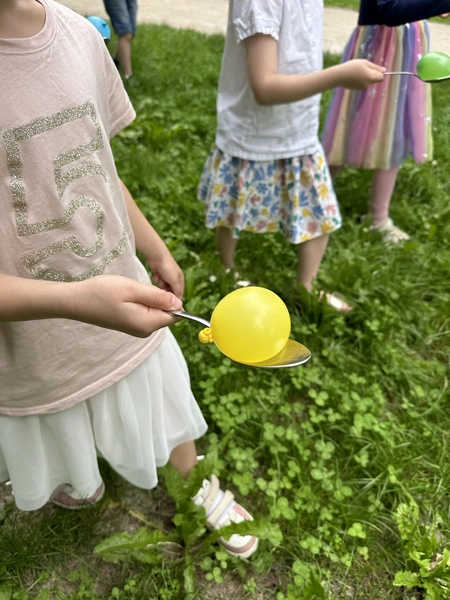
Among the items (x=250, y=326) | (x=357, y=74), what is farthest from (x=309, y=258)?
(x=250, y=326)

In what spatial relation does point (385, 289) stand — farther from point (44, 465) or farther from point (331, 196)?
point (44, 465)

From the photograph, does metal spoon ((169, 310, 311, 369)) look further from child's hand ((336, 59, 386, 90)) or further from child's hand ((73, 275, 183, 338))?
child's hand ((336, 59, 386, 90))

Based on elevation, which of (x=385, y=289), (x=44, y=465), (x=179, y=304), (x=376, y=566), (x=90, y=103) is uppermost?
(x=90, y=103)

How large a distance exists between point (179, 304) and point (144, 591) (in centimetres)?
81

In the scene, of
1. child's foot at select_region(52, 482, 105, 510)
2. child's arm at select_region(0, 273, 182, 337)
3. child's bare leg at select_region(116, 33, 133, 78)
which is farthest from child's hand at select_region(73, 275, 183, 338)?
child's bare leg at select_region(116, 33, 133, 78)

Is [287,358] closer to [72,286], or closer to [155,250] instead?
[72,286]

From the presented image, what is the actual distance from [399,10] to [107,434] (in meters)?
1.52

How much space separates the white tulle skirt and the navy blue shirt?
1.27m

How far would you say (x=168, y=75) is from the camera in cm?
380

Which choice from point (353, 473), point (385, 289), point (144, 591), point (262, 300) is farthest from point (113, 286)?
point (385, 289)

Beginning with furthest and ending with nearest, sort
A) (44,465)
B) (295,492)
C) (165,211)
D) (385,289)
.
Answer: (165,211), (385,289), (295,492), (44,465)

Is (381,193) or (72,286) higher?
(72,286)

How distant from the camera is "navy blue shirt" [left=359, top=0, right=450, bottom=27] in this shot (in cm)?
153

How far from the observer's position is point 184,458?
1296 millimetres
